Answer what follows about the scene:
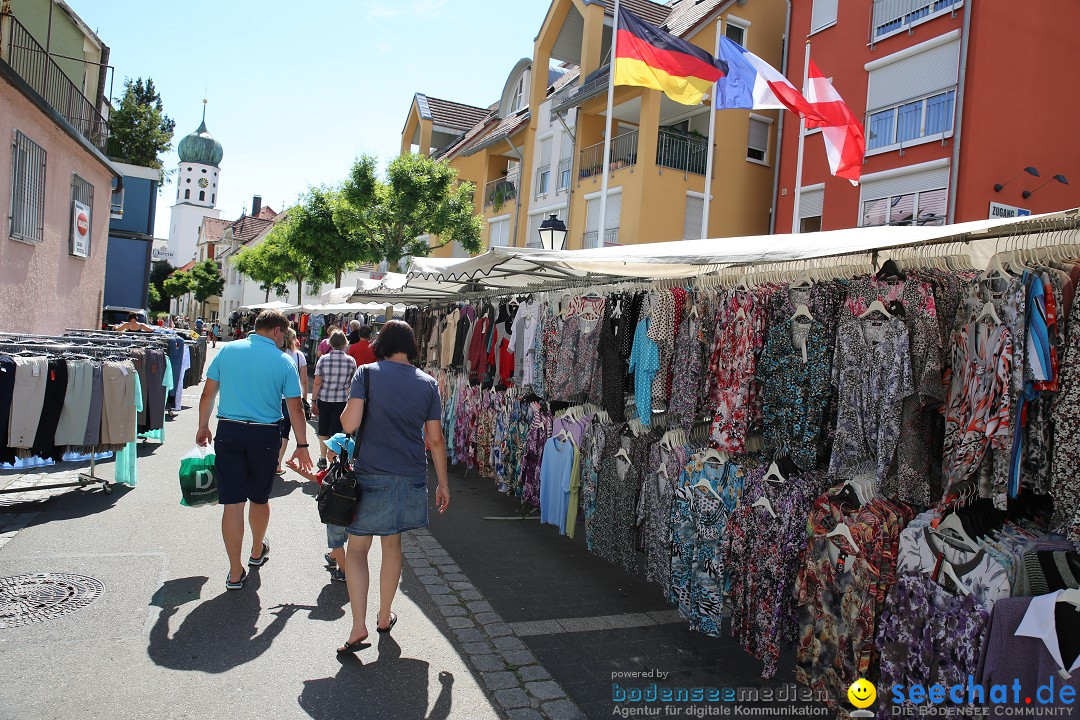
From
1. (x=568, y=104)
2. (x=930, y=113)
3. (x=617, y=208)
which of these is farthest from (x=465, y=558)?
(x=568, y=104)

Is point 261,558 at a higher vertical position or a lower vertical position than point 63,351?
lower

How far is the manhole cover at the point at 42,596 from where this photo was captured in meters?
4.42

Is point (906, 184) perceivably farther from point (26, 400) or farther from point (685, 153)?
point (26, 400)

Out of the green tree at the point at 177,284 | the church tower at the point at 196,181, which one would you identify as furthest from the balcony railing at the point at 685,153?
the church tower at the point at 196,181

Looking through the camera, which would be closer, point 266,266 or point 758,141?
point 758,141

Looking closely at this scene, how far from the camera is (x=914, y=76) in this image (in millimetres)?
15219

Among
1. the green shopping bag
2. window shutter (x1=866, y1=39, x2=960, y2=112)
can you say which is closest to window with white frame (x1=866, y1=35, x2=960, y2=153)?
window shutter (x1=866, y1=39, x2=960, y2=112)

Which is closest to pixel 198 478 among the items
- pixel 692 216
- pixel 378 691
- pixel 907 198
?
pixel 378 691

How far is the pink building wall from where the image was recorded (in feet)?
36.7

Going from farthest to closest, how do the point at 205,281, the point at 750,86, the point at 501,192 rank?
the point at 205,281 → the point at 501,192 → the point at 750,86

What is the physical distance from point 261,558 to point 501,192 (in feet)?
75.9

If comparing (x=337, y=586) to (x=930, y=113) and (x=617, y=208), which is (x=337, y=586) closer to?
(x=930, y=113)

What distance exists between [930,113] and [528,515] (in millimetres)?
12558

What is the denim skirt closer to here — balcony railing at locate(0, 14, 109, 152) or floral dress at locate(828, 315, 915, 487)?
floral dress at locate(828, 315, 915, 487)
